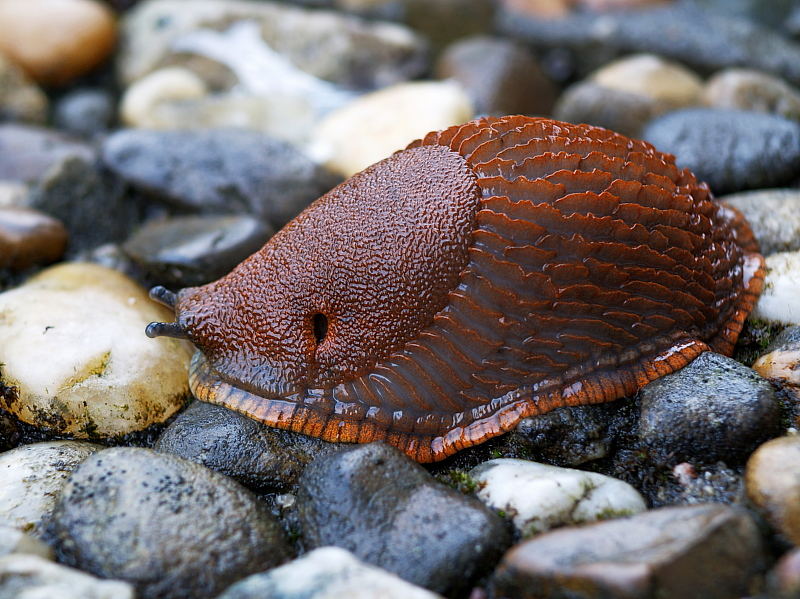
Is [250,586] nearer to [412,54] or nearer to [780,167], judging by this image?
[780,167]

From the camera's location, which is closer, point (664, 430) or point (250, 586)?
point (250, 586)

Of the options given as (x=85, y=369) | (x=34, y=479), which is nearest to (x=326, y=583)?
(x=34, y=479)

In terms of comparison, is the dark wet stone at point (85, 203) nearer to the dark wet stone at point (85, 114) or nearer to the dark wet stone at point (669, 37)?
the dark wet stone at point (85, 114)

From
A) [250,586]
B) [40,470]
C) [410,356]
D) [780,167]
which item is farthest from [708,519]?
[780,167]

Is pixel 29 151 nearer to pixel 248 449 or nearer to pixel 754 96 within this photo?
pixel 248 449

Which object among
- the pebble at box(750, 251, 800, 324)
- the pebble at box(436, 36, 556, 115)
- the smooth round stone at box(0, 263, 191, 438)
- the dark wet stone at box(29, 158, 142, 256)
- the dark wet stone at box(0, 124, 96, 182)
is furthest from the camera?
the pebble at box(436, 36, 556, 115)

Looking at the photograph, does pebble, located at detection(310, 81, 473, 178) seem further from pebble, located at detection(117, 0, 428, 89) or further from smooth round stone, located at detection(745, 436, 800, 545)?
smooth round stone, located at detection(745, 436, 800, 545)

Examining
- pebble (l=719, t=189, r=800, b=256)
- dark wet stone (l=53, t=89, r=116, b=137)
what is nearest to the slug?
pebble (l=719, t=189, r=800, b=256)
